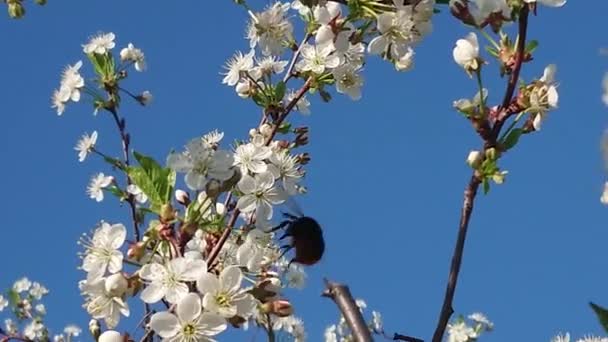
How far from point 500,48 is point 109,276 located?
906 mm

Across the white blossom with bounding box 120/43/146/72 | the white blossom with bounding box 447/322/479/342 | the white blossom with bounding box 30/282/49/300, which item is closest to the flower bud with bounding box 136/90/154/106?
the white blossom with bounding box 120/43/146/72

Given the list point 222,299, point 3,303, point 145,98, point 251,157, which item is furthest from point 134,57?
point 3,303

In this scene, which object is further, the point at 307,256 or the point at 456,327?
the point at 456,327

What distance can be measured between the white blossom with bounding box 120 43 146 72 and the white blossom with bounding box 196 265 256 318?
256 cm

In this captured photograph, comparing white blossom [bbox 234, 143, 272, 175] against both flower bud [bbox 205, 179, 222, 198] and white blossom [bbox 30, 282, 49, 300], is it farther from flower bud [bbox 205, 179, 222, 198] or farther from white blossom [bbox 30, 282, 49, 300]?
white blossom [bbox 30, 282, 49, 300]

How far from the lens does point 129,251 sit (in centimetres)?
226

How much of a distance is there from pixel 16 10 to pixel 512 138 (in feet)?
7.33

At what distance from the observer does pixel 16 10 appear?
12.1ft

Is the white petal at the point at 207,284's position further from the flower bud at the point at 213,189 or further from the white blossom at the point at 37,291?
the white blossom at the point at 37,291

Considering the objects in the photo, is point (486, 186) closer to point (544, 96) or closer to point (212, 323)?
point (544, 96)

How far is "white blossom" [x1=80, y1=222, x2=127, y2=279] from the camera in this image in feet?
7.59

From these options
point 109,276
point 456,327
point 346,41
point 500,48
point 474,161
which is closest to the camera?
point 474,161

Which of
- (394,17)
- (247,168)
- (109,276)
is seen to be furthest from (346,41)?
(109,276)

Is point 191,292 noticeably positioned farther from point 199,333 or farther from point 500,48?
point 500,48
